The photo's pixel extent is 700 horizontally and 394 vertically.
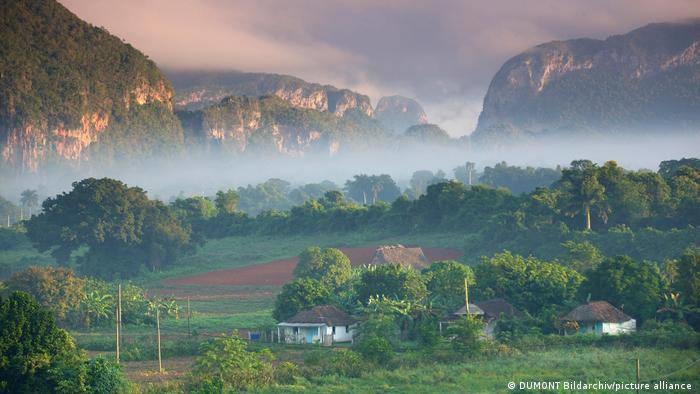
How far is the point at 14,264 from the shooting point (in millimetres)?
92250

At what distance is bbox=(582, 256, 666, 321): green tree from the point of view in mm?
50531

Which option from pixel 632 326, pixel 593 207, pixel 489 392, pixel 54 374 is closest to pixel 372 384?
pixel 489 392

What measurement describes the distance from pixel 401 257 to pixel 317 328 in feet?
88.2

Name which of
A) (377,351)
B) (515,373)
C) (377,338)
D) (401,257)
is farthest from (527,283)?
(401,257)

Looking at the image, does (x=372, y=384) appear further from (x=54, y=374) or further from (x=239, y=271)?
(x=239, y=271)

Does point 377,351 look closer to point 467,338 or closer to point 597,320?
point 467,338

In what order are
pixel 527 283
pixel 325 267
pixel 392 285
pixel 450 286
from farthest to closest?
pixel 325 267 → pixel 392 285 → pixel 450 286 → pixel 527 283

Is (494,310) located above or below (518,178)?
below

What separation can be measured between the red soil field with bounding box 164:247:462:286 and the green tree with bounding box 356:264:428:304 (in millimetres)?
21220

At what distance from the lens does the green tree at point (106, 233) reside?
3546 inches

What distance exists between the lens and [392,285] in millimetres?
56812

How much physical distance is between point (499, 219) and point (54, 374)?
5345 cm

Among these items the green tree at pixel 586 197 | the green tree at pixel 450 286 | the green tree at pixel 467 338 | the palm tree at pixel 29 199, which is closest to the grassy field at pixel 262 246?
the green tree at pixel 586 197

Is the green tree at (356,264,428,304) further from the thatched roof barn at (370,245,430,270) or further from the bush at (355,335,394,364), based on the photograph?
the thatched roof barn at (370,245,430,270)
